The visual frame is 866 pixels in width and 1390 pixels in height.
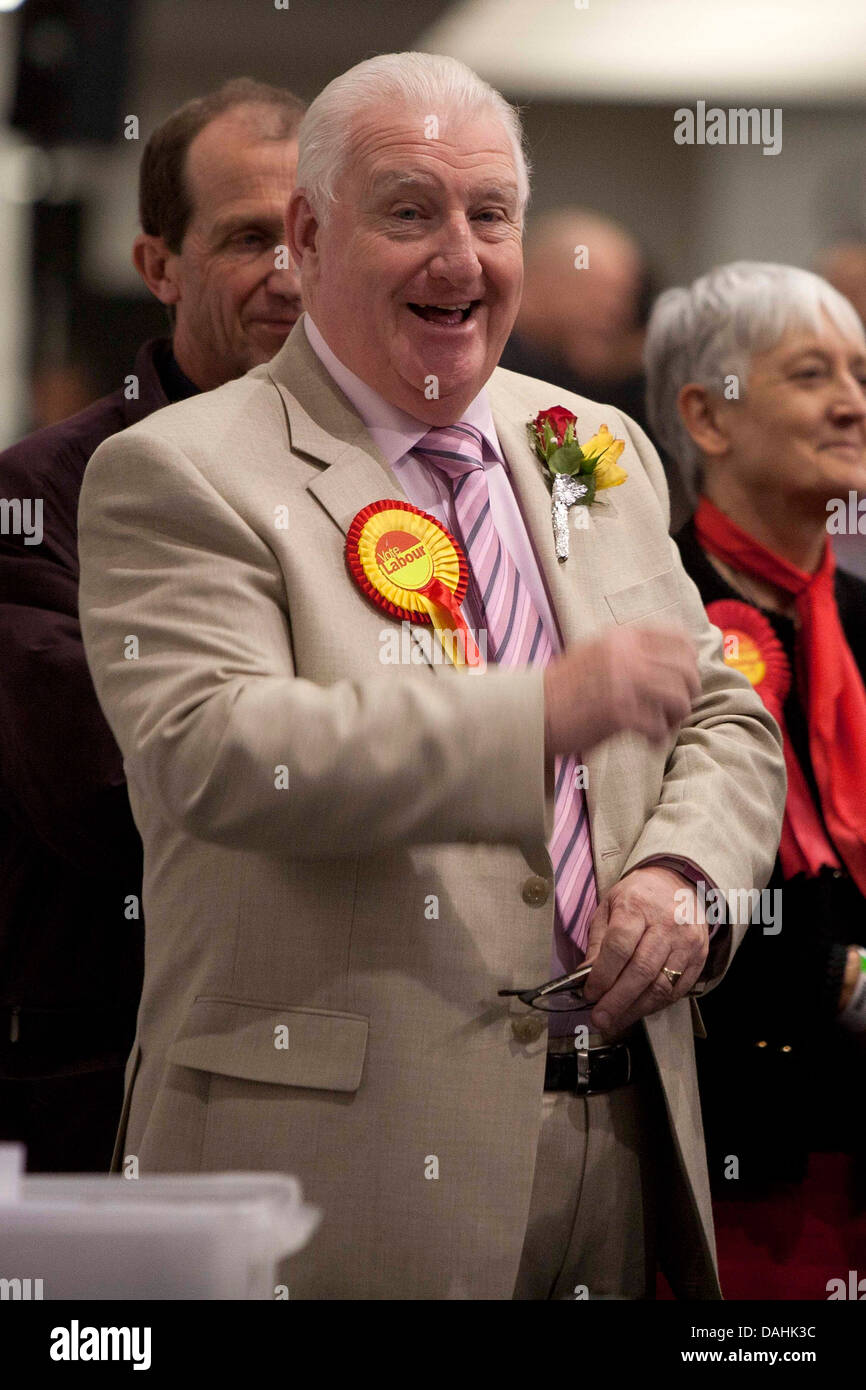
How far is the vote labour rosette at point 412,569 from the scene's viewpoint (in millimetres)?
1538

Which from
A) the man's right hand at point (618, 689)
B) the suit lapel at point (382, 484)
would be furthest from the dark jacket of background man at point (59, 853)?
the man's right hand at point (618, 689)

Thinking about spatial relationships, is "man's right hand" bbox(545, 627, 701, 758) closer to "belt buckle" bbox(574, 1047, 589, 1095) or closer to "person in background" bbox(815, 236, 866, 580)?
"belt buckle" bbox(574, 1047, 589, 1095)

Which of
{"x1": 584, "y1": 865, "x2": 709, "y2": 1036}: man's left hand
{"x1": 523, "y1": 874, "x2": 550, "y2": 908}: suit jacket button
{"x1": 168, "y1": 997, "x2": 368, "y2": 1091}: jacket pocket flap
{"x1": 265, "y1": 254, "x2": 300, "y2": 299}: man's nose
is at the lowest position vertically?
{"x1": 168, "y1": 997, "x2": 368, "y2": 1091}: jacket pocket flap

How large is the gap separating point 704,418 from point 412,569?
1.11 metres

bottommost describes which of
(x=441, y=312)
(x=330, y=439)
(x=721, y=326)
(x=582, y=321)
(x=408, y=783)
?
→ (x=408, y=783)

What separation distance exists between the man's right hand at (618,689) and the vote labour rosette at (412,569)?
206 mm

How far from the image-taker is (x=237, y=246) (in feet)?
7.16

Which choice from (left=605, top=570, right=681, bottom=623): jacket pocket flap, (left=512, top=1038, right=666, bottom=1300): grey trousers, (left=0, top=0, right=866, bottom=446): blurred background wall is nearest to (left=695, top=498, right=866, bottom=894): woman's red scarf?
(left=605, top=570, right=681, bottom=623): jacket pocket flap

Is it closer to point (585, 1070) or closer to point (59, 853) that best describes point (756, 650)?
point (585, 1070)

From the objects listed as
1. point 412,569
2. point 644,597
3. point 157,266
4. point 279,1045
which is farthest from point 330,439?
point 157,266

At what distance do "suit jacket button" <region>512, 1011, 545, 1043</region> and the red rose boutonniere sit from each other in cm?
52

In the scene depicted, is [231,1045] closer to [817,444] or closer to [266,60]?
[817,444]

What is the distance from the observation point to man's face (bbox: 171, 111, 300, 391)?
2174 millimetres
